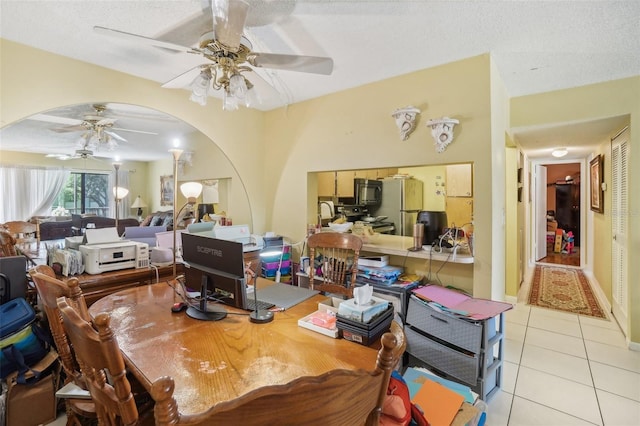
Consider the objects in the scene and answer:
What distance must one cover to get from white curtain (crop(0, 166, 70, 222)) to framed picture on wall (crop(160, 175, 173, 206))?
686 mm

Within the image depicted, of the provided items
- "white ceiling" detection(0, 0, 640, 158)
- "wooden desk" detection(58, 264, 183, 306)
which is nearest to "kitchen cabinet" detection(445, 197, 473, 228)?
"white ceiling" detection(0, 0, 640, 158)

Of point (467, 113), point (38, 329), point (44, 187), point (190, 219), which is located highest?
point (467, 113)

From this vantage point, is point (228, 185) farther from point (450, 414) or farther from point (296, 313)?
point (450, 414)

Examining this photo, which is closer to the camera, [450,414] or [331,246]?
[450,414]

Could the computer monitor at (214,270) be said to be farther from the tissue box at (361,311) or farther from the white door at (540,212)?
the white door at (540,212)

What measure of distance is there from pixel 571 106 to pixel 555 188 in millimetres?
6134

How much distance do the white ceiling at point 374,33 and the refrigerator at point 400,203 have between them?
234 centimetres

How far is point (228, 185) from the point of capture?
347cm

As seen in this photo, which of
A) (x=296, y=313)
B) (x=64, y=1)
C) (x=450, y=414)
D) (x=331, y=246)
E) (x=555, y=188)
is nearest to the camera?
(x=450, y=414)

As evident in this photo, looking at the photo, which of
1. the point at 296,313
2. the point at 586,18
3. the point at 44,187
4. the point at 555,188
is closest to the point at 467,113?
the point at 586,18

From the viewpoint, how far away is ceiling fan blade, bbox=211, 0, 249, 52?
1.40 metres

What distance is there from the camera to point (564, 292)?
14.5 feet

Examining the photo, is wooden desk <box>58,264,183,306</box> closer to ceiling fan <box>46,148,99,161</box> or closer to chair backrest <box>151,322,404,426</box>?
ceiling fan <box>46,148,99,161</box>

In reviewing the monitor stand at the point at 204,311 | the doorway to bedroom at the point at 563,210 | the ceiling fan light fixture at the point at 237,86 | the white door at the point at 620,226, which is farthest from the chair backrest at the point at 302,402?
the doorway to bedroom at the point at 563,210
